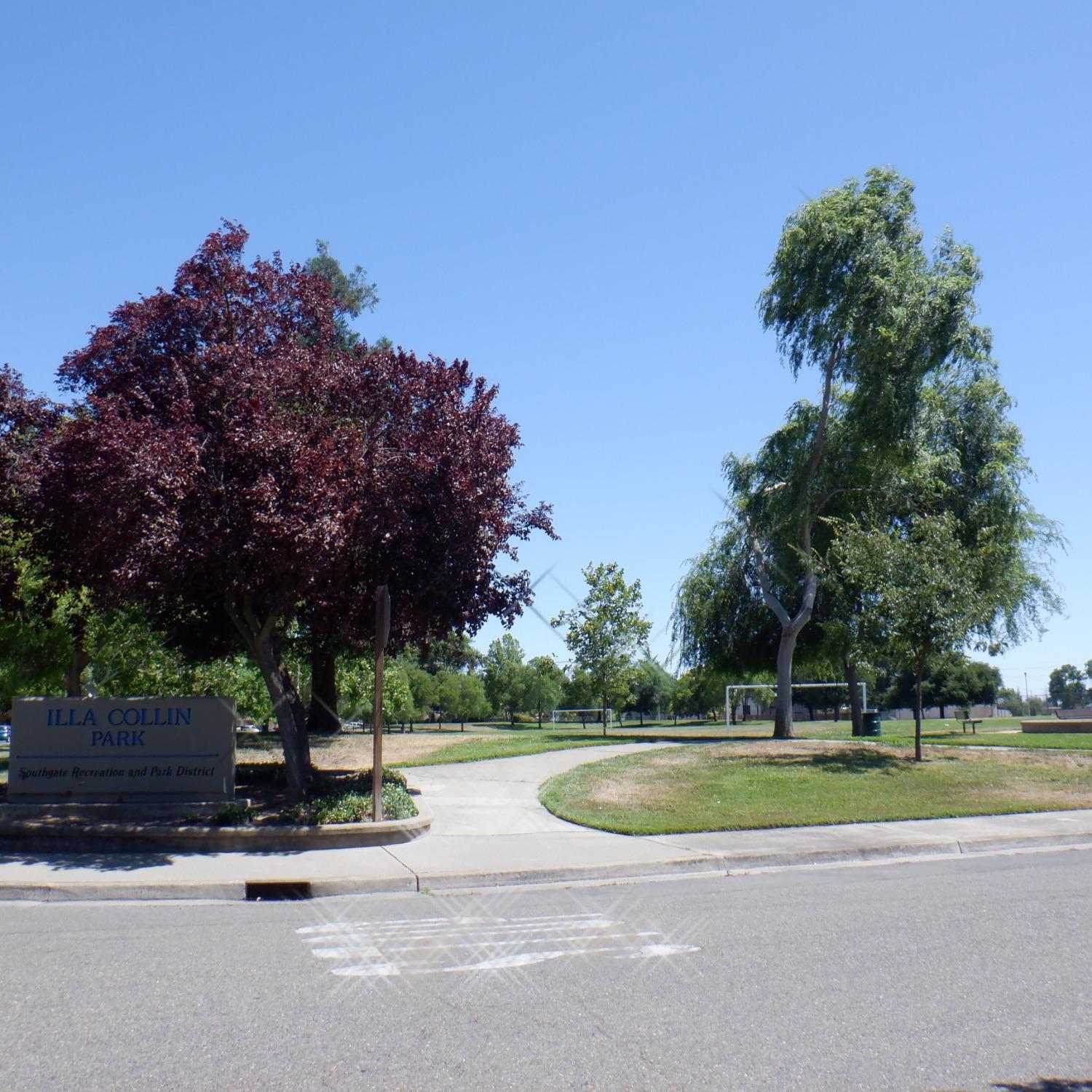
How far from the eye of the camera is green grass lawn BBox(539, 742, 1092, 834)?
14125 millimetres

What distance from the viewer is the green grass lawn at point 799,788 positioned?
1412cm

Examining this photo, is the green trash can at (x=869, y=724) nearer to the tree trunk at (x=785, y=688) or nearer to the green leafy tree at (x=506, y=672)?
the tree trunk at (x=785, y=688)

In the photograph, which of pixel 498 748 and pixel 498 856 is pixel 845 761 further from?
pixel 498 856

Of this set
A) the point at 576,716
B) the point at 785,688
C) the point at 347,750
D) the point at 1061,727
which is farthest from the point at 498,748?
the point at 576,716

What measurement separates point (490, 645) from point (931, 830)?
225 ft

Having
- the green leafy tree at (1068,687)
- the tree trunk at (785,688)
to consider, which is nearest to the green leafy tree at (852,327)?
the tree trunk at (785,688)

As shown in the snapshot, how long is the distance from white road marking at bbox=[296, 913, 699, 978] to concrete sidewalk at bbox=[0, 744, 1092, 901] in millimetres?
1781

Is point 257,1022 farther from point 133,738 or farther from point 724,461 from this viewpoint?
point 724,461

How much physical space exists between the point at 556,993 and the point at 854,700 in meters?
32.3

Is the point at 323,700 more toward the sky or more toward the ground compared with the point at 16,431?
more toward the ground

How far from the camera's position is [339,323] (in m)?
31.1

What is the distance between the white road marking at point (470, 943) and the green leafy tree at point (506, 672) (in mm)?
71221

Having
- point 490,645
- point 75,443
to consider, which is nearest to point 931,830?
point 75,443

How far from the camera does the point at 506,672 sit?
84562mm
